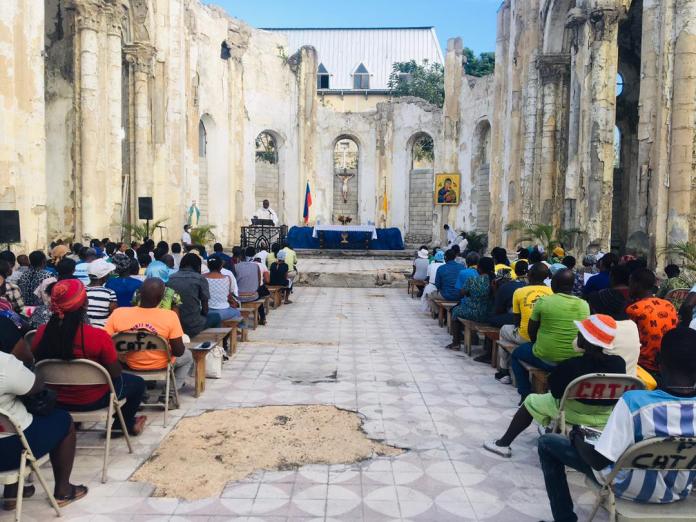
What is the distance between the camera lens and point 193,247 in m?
11.9

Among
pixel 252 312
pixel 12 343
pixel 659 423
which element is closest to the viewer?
pixel 659 423

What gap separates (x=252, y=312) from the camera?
1141cm

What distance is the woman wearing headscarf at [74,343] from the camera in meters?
4.41

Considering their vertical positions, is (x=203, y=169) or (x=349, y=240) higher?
(x=203, y=169)

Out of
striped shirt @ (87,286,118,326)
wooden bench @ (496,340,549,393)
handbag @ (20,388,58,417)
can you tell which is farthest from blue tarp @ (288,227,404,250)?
handbag @ (20,388,58,417)

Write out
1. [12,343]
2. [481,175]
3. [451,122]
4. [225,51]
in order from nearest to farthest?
[12,343]
[225,51]
[481,175]
[451,122]

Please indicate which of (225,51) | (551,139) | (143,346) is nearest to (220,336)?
(143,346)

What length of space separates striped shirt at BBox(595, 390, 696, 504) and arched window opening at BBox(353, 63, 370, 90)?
160 feet

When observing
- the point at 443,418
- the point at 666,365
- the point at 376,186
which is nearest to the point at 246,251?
the point at 443,418

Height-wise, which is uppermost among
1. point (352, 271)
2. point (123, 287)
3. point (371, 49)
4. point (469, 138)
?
point (371, 49)

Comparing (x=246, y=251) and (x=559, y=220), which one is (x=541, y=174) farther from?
(x=246, y=251)

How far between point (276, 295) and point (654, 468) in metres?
11.3

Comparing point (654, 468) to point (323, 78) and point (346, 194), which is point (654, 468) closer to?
point (346, 194)

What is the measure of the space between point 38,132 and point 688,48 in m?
12.8
